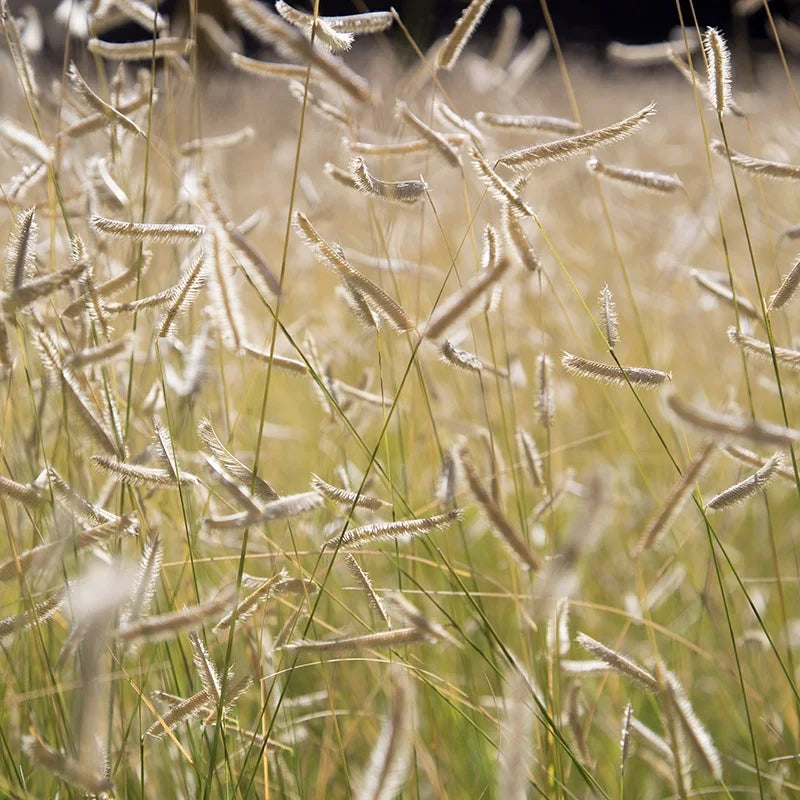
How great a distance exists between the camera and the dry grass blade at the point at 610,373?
58 centimetres

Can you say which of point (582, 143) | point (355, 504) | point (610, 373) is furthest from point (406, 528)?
point (582, 143)

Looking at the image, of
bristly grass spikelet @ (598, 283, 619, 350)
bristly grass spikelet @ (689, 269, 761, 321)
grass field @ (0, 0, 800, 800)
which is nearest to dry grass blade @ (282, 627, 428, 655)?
grass field @ (0, 0, 800, 800)

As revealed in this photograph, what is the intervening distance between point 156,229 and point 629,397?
1.10m

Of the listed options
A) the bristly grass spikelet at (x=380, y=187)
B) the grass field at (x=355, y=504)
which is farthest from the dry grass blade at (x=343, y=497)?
the bristly grass spikelet at (x=380, y=187)

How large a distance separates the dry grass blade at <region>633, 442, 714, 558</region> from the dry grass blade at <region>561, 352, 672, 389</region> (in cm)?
6

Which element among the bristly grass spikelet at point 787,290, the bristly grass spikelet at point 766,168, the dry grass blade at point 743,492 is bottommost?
the dry grass blade at point 743,492

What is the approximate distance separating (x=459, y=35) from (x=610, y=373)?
1.22 feet

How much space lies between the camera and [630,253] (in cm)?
236

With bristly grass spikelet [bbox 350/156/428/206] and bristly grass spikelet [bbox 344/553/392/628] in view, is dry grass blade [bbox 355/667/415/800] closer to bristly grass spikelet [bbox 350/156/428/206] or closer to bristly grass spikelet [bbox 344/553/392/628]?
bristly grass spikelet [bbox 344/553/392/628]

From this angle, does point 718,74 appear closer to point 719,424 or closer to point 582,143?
point 582,143

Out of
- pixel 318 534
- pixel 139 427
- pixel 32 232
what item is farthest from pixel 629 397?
pixel 32 232

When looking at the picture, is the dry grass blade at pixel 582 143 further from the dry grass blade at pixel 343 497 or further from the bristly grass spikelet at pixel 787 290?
the dry grass blade at pixel 343 497

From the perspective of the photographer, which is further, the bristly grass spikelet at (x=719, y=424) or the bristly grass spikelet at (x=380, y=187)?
the bristly grass spikelet at (x=380, y=187)

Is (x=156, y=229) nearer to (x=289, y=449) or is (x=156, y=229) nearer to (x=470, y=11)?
(x=470, y=11)
